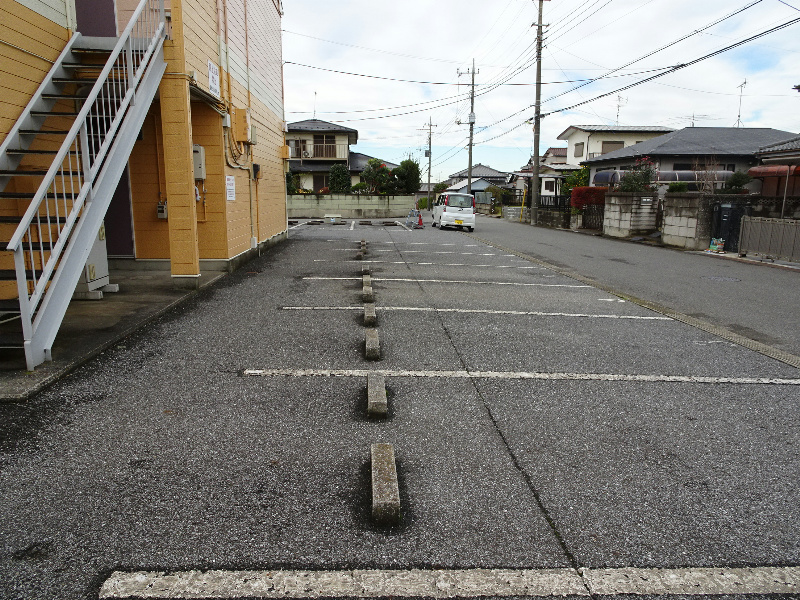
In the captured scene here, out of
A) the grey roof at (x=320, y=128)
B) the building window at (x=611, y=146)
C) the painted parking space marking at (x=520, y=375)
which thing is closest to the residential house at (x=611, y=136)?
the building window at (x=611, y=146)

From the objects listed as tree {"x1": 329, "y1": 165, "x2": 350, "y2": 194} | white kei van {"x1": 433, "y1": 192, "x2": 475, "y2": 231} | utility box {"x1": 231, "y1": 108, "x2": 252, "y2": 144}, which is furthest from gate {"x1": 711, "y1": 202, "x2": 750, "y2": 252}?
tree {"x1": 329, "y1": 165, "x2": 350, "y2": 194}

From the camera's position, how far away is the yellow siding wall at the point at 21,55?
18.4 feet

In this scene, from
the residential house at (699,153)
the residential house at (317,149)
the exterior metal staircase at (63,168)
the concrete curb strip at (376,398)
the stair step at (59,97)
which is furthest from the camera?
the residential house at (317,149)

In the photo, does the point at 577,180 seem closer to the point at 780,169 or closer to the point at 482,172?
the point at 780,169

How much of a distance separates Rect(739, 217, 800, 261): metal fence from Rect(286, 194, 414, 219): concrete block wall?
24674mm

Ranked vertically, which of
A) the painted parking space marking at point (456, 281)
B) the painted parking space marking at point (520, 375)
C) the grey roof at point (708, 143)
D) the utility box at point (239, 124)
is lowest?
the painted parking space marking at point (520, 375)

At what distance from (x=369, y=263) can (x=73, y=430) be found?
873 cm

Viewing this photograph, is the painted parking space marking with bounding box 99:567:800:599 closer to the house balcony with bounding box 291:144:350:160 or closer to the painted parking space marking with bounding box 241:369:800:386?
the painted parking space marking with bounding box 241:369:800:386

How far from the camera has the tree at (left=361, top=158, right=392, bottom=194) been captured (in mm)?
39094

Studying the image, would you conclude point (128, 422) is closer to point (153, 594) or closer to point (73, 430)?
point (73, 430)

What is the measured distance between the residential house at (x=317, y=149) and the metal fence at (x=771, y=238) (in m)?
31.8

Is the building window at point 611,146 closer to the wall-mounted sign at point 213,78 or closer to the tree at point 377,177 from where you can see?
the tree at point 377,177

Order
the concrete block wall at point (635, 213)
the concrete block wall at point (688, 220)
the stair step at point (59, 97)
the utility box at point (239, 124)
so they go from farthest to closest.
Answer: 1. the concrete block wall at point (635, 213)
2. the concrete block wall at point (688, 220)
3. the utility box at point (239, 124)
4. the stair step at point (59, 97)

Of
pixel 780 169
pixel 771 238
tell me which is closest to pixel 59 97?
pixel 771 238
